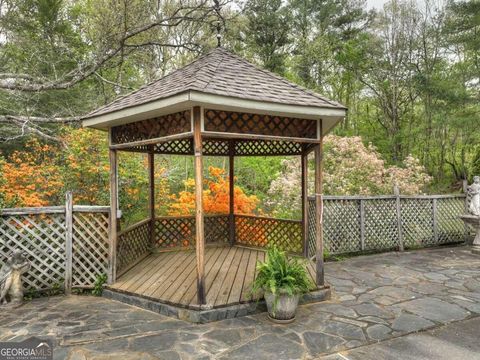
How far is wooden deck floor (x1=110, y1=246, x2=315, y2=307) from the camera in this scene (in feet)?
12.3

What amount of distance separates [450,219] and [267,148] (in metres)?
4.82

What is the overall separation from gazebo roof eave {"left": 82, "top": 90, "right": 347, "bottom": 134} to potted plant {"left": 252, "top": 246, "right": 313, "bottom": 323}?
1702 millimetres

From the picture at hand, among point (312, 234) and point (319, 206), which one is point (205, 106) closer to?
point (319, 206)

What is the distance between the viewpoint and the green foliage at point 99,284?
4332 millimetres

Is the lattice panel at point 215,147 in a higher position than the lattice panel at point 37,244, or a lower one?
higher

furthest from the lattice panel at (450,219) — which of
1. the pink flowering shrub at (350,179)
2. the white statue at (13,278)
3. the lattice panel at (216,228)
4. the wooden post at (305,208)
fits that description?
the white statue at (13,278)

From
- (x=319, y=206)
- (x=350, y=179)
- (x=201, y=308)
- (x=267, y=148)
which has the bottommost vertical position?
(x=201, y=308)

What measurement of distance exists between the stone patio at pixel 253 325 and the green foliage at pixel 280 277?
395mm

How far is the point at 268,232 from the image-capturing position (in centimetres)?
621

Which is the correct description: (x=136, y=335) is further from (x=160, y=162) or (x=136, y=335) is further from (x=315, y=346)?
(x=160, y=162)

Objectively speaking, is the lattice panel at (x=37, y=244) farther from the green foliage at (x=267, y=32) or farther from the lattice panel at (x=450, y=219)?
the green foliage at (x=267, y=32)

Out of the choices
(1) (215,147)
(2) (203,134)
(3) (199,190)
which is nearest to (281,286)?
(3) (199,190)

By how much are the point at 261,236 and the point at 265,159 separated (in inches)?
240

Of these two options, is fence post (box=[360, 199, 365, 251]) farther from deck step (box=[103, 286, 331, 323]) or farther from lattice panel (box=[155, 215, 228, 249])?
lattice panel (box=[155, 215, 228, 249])
